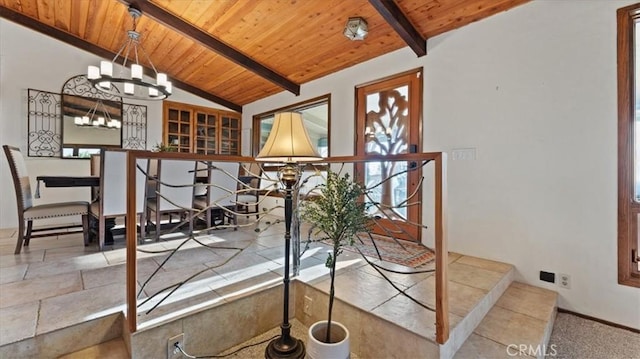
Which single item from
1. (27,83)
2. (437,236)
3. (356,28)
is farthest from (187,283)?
(27,83)

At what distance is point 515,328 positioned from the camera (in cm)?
178

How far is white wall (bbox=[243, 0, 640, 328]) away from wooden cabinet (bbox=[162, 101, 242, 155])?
4.58 meters

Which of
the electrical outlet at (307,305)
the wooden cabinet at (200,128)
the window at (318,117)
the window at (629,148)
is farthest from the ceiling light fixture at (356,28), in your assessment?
the wooden cabinet at (200,128)

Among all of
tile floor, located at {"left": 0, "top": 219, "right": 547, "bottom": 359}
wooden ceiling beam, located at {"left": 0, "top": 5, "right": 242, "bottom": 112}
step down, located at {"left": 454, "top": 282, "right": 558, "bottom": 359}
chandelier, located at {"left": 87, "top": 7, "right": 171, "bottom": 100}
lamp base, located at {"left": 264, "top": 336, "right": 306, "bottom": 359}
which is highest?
wooden ceiling beam, located at {"left": 0, "top": 5, "right": 242, "bottom": 112}

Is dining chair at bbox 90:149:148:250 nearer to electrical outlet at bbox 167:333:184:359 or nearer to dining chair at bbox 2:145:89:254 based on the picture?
dining chair at bbox 2:145:89:254

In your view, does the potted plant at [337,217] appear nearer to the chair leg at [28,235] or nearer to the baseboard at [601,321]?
the baseboard at [601,321]

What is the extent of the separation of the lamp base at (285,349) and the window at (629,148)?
239cm

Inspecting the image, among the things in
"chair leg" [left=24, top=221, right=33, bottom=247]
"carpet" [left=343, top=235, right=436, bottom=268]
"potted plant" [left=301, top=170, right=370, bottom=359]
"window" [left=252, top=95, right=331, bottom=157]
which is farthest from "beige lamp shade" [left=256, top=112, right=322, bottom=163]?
"chair leg" [left=24, top=221, right=33, bottom=247]

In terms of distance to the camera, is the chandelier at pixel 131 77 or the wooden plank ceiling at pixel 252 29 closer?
the wooden plank ceiling at pixel 252 29

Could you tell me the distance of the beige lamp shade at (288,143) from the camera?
1546mm

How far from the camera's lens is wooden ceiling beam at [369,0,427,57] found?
2674 millimetres

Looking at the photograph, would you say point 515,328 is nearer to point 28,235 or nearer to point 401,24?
point 401,24

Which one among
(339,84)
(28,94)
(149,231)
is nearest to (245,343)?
(149,231)

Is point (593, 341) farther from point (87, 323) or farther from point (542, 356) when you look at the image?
point (87, 323)
